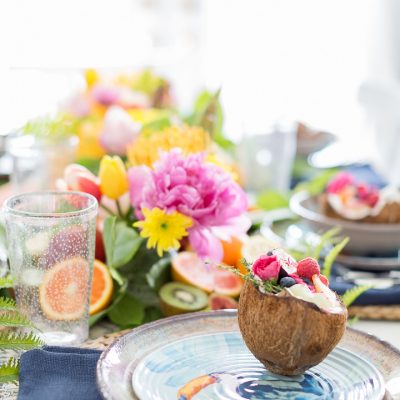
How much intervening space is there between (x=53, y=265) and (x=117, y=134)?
0.64 m

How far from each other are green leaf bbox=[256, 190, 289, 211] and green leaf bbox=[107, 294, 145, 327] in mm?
529

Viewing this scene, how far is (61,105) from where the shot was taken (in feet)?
6.58

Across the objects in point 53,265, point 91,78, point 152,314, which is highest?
point 91,78

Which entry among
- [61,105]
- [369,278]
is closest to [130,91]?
[61,105]

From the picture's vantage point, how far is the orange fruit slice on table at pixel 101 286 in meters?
1.02

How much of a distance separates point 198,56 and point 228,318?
3.63 metres

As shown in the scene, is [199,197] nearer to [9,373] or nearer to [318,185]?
[9,373]

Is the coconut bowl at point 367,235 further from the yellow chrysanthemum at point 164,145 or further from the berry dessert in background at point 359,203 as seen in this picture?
the yellow chrysanthemum at point 164,145

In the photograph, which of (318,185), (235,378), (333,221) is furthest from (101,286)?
(318,185)

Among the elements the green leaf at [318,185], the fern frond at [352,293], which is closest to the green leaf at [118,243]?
the fern frond at [352,293]

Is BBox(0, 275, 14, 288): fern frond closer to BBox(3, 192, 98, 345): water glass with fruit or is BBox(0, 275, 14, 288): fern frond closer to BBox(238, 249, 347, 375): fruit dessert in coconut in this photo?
BBox(3, 192, 98, 345): water glass with fruit

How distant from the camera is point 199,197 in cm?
101

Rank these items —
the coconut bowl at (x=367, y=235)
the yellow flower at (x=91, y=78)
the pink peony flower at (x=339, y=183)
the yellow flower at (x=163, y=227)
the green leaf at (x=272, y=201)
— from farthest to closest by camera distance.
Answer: the yellow flower at (x=91, y=78) → the green leaf at (x=272, y=201) → the pink peony flower at (x=339, y=183) → the coconut bowl at (x=367, y=235) → the yellow flower at (x=163, y=227)

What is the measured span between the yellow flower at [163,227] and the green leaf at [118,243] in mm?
33
